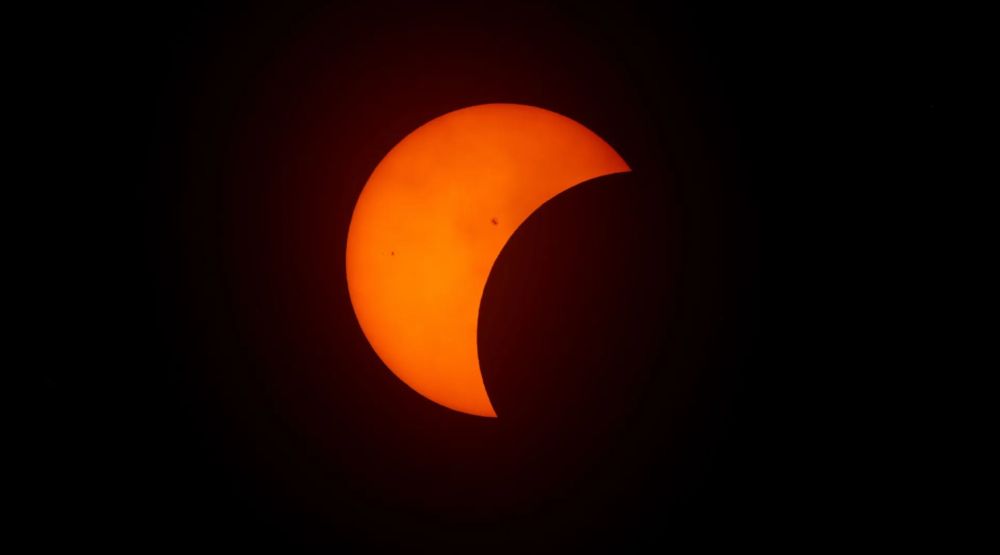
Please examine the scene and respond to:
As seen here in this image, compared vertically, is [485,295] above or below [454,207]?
below

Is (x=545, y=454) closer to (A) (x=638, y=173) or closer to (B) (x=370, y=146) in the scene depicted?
(A) (x=638, y=173)

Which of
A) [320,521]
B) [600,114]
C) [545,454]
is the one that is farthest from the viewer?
[320,521]

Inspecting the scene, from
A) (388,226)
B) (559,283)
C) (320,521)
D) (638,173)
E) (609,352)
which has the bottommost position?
(320,521)

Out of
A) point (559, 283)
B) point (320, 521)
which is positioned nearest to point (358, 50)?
point (559, 283)
